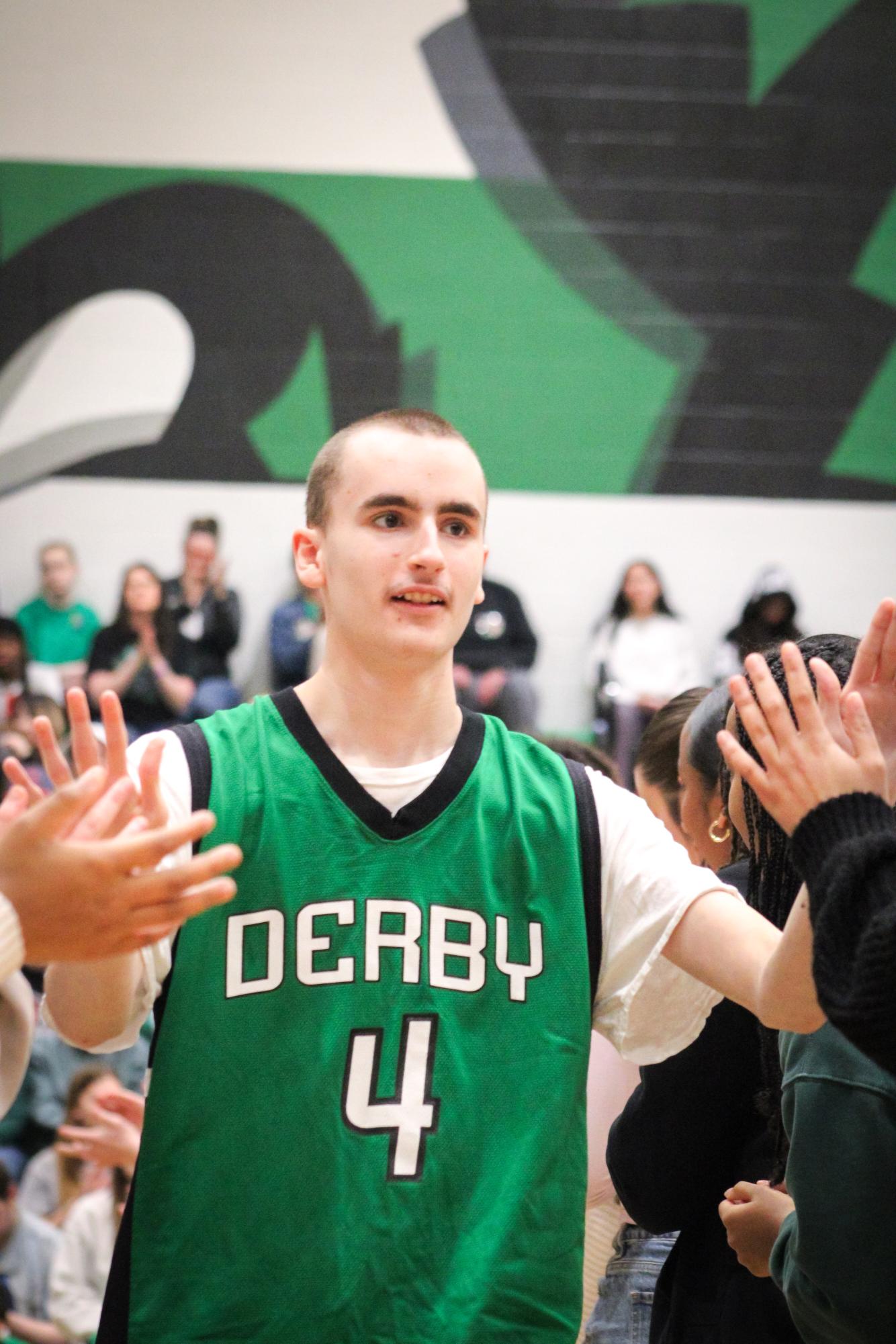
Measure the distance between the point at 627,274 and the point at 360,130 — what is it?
2.06 m

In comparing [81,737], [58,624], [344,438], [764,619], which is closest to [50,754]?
[81,737]

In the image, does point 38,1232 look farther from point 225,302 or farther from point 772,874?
point 225,302

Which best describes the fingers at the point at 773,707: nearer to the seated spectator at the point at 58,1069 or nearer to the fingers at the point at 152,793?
the fingers at the point at 152,793

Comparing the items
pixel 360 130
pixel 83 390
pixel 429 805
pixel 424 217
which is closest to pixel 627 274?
pixel 424 217

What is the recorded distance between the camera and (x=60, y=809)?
1416 millimetres

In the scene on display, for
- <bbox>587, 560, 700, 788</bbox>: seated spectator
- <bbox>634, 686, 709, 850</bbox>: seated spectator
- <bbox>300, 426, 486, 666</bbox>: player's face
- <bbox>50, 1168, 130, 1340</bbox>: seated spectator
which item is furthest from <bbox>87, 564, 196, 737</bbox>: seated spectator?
<bbox>300, 426, 486, 666</bbox>: player's face

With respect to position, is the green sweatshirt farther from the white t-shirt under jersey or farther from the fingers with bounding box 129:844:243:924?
the fingers with bounding box 129:844:243:924

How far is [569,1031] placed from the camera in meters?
1.86

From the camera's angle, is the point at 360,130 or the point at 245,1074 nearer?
the point at 245,1074

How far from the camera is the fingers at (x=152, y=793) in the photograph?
1.56 meters

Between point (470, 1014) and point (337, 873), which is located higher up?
point (337, 873)

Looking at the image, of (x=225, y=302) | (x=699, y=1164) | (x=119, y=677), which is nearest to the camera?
(x=699, y=1164)

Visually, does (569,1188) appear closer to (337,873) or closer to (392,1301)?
(392,1301)

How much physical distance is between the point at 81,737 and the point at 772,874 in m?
0.99
